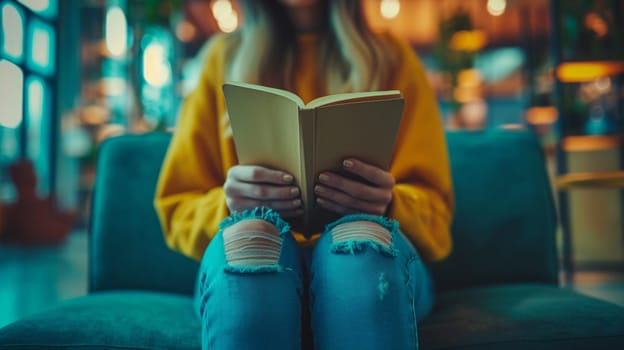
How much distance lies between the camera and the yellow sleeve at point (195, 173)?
0.91m


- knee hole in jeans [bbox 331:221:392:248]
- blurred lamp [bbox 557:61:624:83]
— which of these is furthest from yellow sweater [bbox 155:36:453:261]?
blurred lamp [bbox 557:61:624:83]

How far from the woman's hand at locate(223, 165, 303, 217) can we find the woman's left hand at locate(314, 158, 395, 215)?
0.04 metres

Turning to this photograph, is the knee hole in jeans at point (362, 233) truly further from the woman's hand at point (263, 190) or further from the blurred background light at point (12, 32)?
the blurred background light at point (12, 32)

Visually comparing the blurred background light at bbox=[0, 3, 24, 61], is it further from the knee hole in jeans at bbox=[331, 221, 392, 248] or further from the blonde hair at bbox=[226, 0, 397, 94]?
the knee hole in jeans at bbox=[331, 221, 392, 248]

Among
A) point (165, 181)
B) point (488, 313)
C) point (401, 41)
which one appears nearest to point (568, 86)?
point (401, 41)

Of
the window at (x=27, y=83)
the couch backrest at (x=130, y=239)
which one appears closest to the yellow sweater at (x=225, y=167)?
the couch backrest at (x=130, y=239)

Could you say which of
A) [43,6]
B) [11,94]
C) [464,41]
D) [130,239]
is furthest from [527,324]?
[43,6]

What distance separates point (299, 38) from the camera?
3.86ft

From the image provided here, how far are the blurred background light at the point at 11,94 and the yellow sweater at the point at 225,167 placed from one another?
5.58m

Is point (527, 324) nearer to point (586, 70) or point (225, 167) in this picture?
point (225, 167)

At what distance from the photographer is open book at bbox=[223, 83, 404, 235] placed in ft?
2.13

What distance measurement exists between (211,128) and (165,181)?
0.15 metres

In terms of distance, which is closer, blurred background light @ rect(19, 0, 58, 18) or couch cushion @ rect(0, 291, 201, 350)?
couch cushion @ rect(0, 291, 201, 350)

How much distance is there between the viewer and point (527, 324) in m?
0.81
